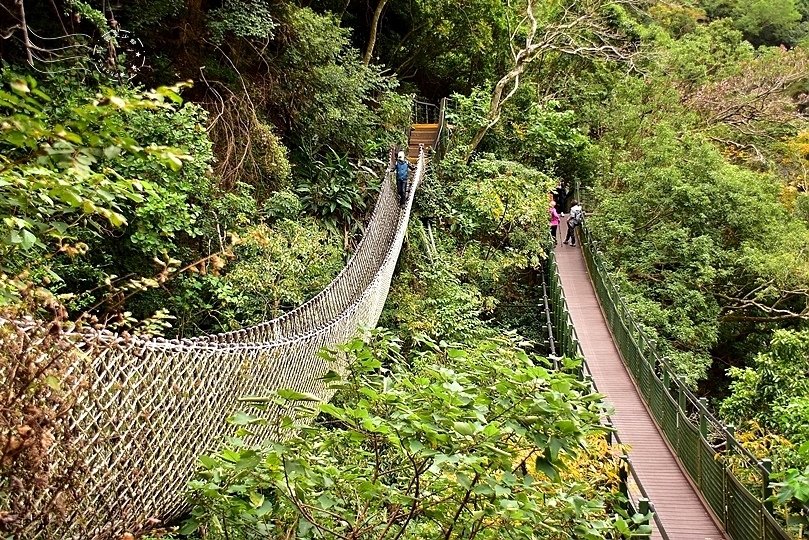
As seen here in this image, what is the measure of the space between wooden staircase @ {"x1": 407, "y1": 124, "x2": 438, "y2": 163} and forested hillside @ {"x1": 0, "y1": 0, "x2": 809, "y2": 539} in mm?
692

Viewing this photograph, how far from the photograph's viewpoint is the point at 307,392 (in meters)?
4.80

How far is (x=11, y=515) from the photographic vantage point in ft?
6.62

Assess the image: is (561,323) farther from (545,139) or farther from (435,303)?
(545,139)

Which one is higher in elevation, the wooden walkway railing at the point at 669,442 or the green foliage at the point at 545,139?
the green foliage at the point at 545,139

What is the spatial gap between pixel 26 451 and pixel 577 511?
1.97 meters

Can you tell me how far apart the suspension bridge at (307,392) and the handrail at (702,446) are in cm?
2

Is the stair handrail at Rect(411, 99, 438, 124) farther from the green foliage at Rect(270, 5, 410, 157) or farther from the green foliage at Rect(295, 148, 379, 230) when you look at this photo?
the green foliage at Rect(295, 148, 379, 230)

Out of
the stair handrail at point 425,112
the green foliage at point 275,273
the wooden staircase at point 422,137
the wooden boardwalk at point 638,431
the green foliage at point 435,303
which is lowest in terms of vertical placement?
the wooden boardwalk at point 638,431

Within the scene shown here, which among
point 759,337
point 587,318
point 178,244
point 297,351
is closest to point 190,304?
point 178,244

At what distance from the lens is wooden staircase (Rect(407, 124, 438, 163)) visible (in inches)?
586

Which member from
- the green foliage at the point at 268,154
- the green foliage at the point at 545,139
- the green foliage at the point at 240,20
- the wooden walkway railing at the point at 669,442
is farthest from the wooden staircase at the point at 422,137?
the green foliage at the point at 240,20

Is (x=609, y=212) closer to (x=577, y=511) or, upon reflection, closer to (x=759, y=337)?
(x=759, y=337)

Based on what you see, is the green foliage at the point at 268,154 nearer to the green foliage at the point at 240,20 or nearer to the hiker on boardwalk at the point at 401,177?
the green foliage at the point at 240,20

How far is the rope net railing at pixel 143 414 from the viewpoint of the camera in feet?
8.34
